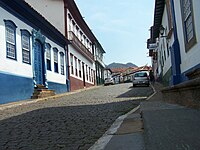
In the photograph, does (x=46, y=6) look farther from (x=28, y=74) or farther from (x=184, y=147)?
(x=184, y=147)

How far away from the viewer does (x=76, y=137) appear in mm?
4559

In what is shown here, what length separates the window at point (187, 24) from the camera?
290 inches

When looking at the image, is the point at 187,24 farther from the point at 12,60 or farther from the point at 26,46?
the point at 26,46

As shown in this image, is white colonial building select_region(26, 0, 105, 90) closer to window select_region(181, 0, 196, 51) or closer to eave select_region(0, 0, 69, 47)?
eave select_region(0, 0, 69, 47)

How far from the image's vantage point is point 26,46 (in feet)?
48.3

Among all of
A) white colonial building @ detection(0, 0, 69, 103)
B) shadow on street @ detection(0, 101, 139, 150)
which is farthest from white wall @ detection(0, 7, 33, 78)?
shadow on street @ detection(0, 101, 139, 150)

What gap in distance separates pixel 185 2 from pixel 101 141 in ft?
17.8

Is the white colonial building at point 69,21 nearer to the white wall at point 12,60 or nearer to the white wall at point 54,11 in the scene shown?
the white wall at point 54,11

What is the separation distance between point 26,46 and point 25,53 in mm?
419

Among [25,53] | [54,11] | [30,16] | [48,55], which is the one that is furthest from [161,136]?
[54,11]

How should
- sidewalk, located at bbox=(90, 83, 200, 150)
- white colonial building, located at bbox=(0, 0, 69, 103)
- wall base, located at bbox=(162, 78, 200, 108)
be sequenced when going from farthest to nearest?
1. white colonial building, located at bbox=(0, 0, 69, 103)
2. wall base, located at bbox=(162, 78, 200, 108)
3. sidewalk, located at bbox=(90, 83, 200, 150)

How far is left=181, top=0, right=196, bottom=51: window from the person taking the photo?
7.36 m

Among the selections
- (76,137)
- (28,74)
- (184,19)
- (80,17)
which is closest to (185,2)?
(184,19)

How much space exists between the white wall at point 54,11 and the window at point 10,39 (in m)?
10.6
